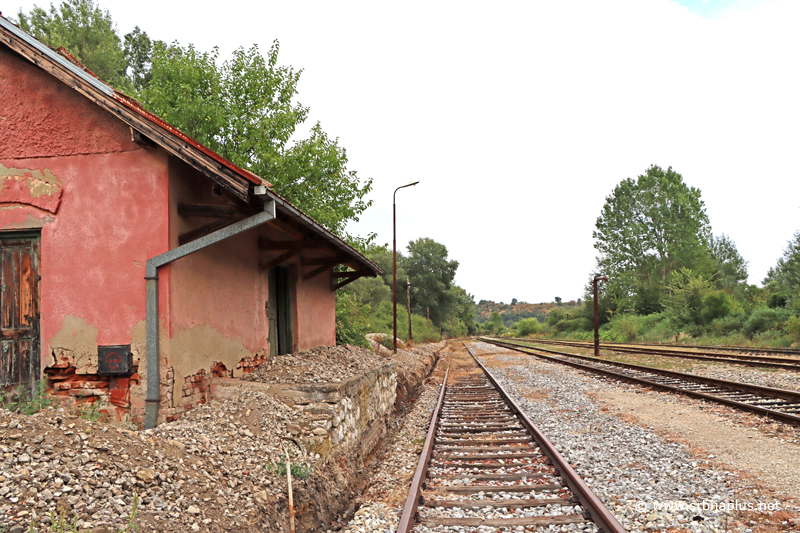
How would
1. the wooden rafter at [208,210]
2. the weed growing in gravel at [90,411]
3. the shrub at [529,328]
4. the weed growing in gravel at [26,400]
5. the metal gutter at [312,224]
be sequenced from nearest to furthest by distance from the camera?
A: the weed growing in gravel at [26,400] < the weed growing in gravel at [90,411] < the metal gutter at [312,224] < the wooden rafter at [208,210] < the shrub at [529,328]

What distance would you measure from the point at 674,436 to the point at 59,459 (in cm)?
778

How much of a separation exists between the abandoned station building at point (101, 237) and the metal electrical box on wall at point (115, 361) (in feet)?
0.05

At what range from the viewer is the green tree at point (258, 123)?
15859 mm

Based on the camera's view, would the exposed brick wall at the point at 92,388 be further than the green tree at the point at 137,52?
No

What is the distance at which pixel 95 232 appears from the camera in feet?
20.2

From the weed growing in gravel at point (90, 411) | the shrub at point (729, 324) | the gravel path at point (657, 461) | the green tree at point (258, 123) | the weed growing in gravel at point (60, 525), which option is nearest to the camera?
the weed growing in gravel at point (60, 525)

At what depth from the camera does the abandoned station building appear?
5844 mm

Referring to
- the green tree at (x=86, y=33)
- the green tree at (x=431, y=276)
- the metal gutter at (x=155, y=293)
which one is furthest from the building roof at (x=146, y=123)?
the green tree at (x=431, y=276)

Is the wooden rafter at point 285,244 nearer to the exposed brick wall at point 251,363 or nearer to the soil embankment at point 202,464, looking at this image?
the exposed brick wall at point 251,363

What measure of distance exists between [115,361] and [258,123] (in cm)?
1222

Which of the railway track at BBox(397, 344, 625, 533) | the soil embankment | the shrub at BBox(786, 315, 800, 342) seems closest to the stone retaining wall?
the soil embankment

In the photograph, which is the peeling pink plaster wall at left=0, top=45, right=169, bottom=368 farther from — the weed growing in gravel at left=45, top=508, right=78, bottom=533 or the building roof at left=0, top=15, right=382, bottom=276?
the weed growing in gravel at left=45, top=508, right=78, bottom=533

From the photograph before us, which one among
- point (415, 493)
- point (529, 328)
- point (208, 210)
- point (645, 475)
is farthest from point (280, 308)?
point (529, 328)

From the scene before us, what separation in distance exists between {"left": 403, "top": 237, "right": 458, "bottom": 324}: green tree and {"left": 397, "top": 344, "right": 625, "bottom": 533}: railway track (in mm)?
56630
